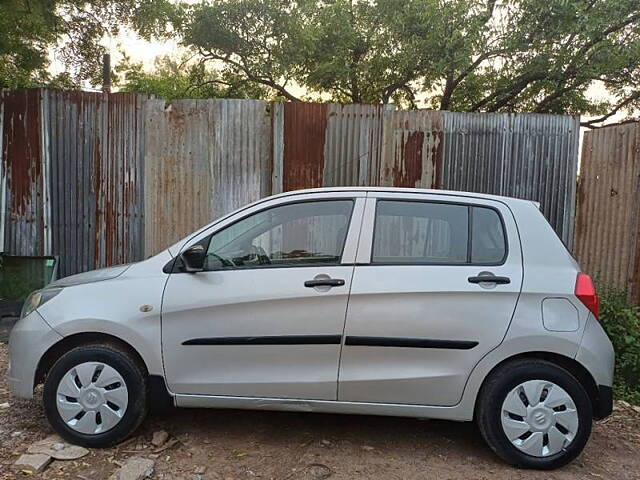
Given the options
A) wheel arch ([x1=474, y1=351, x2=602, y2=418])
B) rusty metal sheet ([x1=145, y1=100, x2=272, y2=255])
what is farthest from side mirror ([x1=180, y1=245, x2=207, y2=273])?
rusty metal sheet ([x1=145, y1=100, x2=272, y2=255])

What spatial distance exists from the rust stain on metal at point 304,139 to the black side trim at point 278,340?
9.78 feet

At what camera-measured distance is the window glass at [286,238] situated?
327 centimetres

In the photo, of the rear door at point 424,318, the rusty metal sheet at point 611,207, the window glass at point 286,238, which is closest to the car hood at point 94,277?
the window glass at point 286,238

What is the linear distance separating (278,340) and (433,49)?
7.58 metres

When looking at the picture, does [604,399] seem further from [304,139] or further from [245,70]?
[245,70]

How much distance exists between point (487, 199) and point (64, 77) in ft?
30.1

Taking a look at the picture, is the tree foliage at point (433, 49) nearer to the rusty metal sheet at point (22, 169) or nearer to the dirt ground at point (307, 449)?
the rusty metal sheet at point (22, 169)

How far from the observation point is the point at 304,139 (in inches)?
230

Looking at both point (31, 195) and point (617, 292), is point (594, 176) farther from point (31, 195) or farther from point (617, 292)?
point (31, 195)

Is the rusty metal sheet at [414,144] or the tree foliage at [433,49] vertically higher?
the tree foliage at [433,49]

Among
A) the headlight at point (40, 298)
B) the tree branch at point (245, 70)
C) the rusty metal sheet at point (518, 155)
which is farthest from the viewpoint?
the tree branch at point (245, 70)

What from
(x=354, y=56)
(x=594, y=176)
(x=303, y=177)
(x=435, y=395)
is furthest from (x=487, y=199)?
(x=354, y=56)

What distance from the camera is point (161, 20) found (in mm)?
8516

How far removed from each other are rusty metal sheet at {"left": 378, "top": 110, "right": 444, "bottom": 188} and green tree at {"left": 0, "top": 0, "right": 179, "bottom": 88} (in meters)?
4.70
